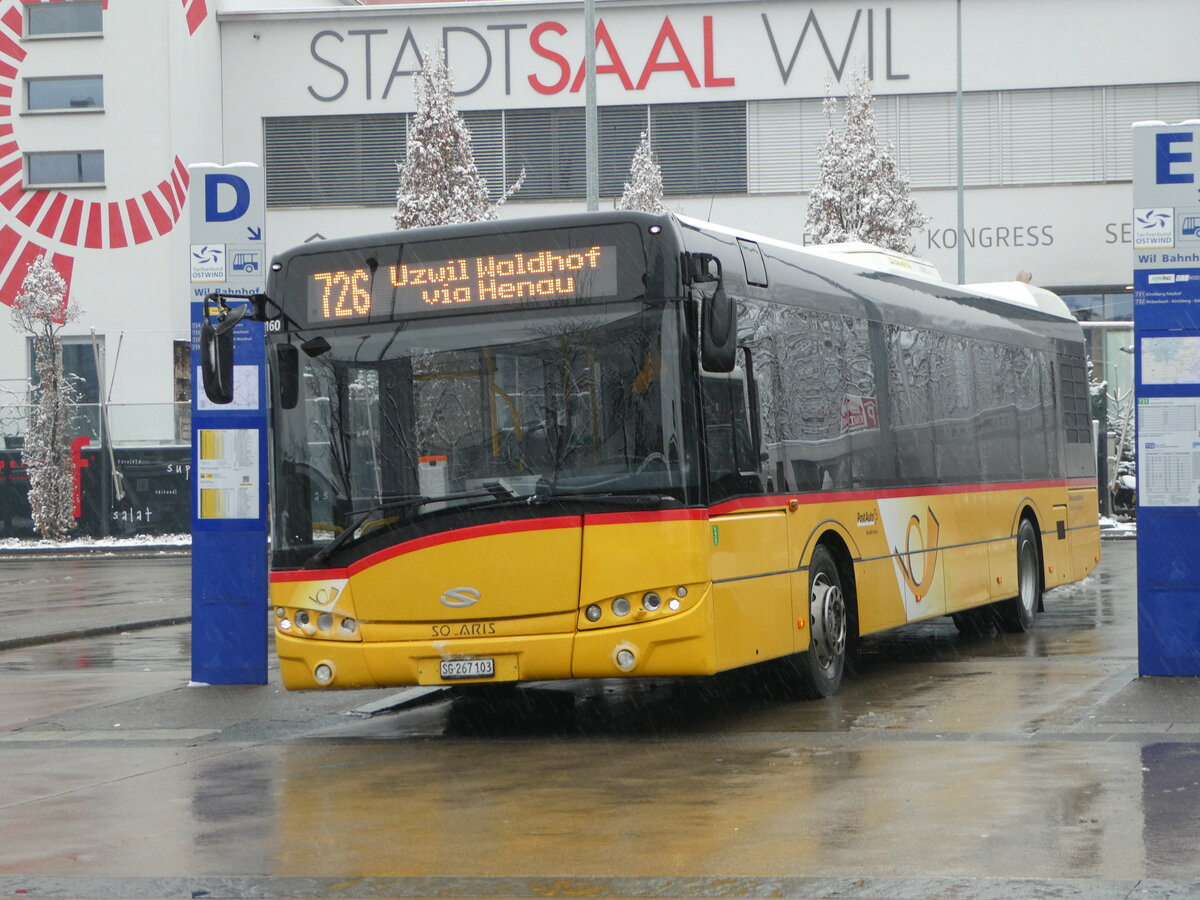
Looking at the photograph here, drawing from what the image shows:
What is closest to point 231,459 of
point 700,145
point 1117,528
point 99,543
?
point 99,543

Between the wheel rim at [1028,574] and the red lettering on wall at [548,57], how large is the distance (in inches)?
1360

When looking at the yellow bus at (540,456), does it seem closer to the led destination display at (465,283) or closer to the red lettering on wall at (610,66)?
the led destination display at (465,283)

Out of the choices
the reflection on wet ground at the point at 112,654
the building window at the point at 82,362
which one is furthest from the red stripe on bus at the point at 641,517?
the building window at the point at 82,362

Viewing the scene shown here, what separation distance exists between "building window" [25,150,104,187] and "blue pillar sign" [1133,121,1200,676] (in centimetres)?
4059

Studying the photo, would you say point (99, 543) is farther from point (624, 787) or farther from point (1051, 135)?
point (624, 787)

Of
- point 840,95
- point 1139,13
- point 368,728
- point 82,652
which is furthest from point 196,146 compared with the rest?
point 368,728

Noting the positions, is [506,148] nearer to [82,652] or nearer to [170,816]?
[82,652]

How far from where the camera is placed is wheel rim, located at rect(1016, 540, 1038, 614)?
57.1ft

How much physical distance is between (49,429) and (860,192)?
17.6 metres

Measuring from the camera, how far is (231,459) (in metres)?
13.6

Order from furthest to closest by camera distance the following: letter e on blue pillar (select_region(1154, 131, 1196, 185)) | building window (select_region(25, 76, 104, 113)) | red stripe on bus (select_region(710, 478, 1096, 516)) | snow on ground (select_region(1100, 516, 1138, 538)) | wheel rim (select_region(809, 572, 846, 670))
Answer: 1. building window (select_region(25, 76, 104, 113))
2. snow on ground (select_region(1100, 516, 1138, 538))
3. wheel rim (select_region(809, 572, 846, 670))
4. letter e on blue pillar (select_region(1154, 131, 1196, 185))
5. red stripe on bus (select_region(710, 478, 1096, 516))

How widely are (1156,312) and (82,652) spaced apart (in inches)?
423

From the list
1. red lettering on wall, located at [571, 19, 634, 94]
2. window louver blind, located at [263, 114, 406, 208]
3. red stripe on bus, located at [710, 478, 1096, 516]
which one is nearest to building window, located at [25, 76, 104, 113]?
window louver blind, located at [263, 114, 406, 208]

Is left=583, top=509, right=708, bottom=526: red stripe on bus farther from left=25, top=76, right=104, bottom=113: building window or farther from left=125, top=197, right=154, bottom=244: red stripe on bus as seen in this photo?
left=25, top=76, right=104, bottom=113: building window
